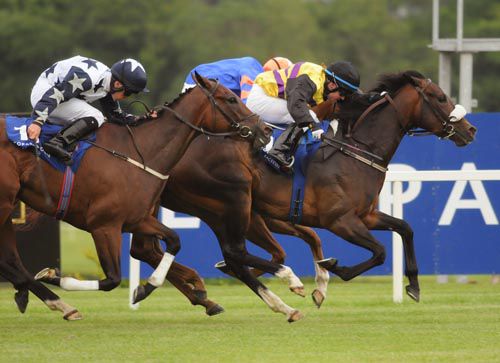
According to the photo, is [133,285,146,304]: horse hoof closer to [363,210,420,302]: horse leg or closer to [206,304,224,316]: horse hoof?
[206,304,224,316]: horse hoof

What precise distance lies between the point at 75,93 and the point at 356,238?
2368 mm

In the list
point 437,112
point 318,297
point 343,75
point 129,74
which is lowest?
point 318,297

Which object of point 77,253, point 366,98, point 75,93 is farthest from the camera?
point 77,253

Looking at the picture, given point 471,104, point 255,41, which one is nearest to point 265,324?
point 471,104

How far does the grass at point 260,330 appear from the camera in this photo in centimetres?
802

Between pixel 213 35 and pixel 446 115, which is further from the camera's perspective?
pixel 213 35

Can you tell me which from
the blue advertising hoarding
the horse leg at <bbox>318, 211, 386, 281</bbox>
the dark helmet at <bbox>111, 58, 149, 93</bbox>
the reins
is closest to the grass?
the horse leg at <bbox>318, 211, 386, 281</bbox>

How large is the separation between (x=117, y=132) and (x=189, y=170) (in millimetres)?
719

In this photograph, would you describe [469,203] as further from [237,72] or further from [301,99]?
[301,99]

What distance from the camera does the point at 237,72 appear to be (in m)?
11.0

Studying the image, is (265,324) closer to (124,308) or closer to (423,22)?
(124,308)

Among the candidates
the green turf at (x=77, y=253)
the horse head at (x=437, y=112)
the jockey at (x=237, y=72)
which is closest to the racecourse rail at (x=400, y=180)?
the horse head at (x=437, y=112)

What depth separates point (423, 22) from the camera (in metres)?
49.2

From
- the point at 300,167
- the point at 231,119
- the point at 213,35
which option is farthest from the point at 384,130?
the point at 213,35
